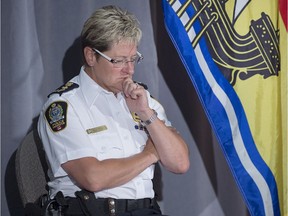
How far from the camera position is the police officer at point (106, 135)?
90.8 inches

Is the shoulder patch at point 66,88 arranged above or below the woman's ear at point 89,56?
below

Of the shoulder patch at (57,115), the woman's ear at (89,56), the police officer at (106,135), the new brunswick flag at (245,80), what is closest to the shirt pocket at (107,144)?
the police officer at (106,135)

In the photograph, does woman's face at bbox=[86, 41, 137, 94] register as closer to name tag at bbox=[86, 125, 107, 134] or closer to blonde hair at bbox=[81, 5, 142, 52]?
blonde hair at bbox=[81, 5, 142, 52]

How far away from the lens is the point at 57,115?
2352mm

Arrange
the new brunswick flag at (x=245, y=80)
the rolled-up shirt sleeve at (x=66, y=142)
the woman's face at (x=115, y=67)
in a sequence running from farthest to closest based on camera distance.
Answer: the new brunswick flag at (x=245, y=80)
the woman's face at (x=115, y=67)
the rolled-up shirt sleeve at (x=66, y=142)

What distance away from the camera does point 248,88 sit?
269 cm

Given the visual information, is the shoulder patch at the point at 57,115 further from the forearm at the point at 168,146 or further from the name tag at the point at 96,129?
the forearm at the point at 168,146

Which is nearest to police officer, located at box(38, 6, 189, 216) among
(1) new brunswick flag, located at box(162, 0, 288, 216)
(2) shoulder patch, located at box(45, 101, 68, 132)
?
(2) shoulder patch, located at box(45, 101, 68, 132)

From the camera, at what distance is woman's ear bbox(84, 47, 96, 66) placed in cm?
245

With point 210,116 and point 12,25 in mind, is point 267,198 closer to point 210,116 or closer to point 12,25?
point 210,116

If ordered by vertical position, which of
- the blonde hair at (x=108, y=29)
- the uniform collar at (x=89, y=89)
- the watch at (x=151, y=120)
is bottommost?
the watch at (x=151, y=120)

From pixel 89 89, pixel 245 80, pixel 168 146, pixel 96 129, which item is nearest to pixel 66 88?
pixel 89 89

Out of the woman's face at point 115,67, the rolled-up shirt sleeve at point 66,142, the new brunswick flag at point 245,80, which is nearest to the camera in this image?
the rolled-up shirt sleeve at point 66,142

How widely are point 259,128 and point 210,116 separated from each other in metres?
0.23
